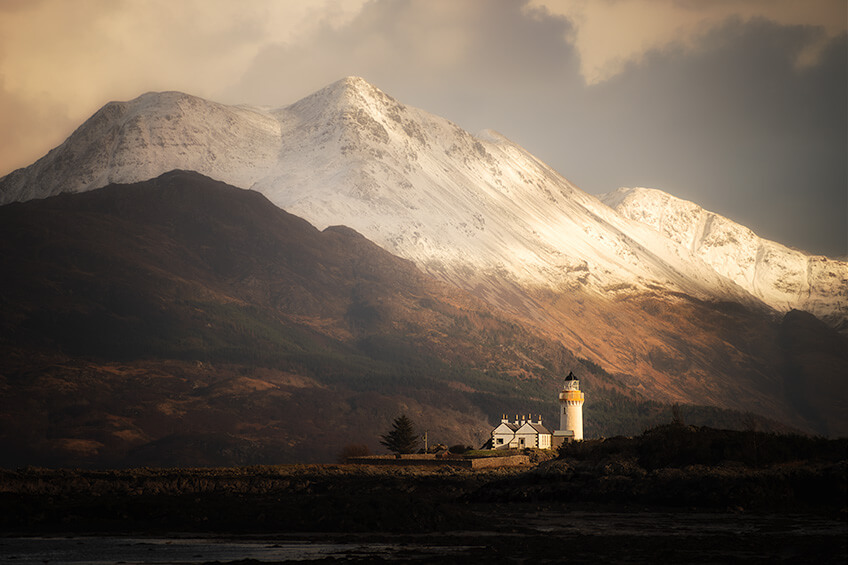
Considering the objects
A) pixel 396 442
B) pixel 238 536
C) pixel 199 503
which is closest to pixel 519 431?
pixel 396 442

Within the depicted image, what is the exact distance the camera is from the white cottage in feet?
454

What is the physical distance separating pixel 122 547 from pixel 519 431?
95.1 metres

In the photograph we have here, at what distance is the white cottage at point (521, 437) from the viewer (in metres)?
138

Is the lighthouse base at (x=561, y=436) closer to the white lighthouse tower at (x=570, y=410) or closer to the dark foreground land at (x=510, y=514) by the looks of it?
the white lighthouse tower at (x=570, y=410)

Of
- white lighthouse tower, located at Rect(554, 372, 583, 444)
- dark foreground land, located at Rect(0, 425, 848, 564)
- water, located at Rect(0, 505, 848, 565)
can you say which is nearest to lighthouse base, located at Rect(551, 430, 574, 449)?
white lighthouse tower, located at Rect(554, 372, 583, 444)

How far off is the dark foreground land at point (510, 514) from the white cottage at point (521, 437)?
5339 cm

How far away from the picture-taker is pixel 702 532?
50.2m

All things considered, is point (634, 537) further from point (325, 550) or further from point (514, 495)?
point (514, 495)

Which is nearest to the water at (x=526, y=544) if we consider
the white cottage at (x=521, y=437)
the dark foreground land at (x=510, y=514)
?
the dark foreground land at (x=510, y=514)

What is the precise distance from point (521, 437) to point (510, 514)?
252 ft

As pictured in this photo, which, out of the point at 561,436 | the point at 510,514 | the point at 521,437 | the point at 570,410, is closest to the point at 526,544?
the point at 510,514

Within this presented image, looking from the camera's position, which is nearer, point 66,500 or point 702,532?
point 702,532

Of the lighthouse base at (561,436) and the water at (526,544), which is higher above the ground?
the lighthouse base at (561,436)

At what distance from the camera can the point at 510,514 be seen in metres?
63.2
